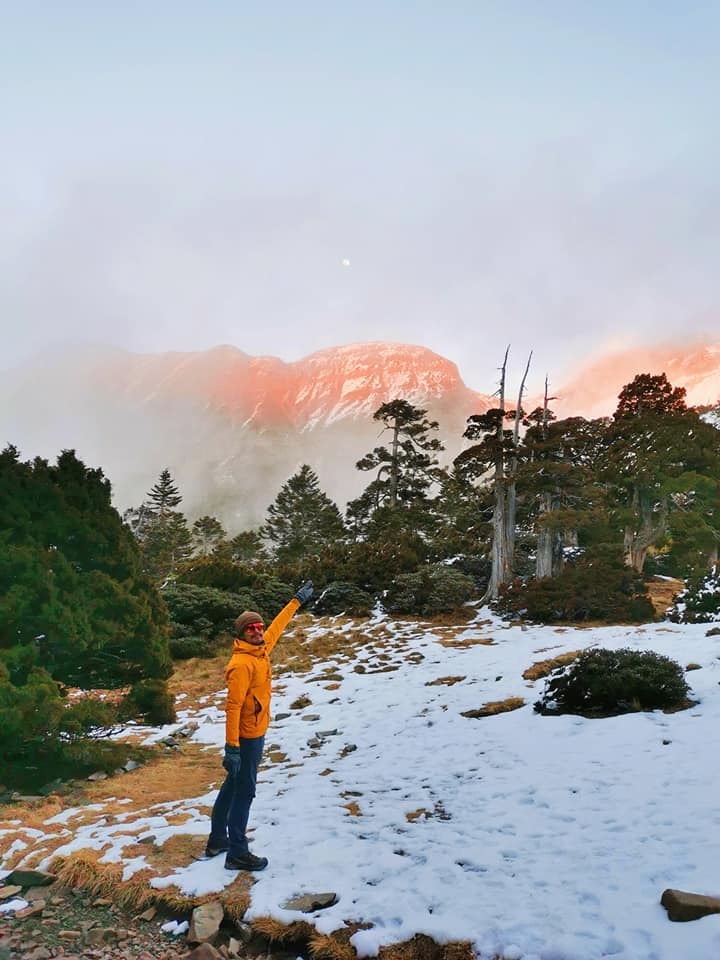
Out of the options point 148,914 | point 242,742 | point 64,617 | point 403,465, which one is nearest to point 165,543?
point 403,465

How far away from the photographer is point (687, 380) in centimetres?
13475

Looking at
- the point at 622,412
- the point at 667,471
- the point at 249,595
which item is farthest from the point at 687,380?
the point at 249,595

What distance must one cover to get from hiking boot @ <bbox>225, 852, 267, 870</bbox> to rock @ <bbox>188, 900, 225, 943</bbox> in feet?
1.46

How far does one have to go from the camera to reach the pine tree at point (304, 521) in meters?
45.5

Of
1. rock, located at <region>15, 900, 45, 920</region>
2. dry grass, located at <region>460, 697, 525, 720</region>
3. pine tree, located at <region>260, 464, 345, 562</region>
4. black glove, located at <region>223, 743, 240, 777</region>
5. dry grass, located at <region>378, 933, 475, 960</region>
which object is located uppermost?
pine tree, located at <region>260, 464, 345, 562</region>

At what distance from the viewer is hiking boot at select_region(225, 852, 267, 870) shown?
15.1ft

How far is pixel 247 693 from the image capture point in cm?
488

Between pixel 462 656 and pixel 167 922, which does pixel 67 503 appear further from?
pixel 462 656

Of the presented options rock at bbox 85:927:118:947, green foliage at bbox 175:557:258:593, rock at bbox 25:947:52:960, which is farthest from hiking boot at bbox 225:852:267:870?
green foliage at bbox 175:557:258:593

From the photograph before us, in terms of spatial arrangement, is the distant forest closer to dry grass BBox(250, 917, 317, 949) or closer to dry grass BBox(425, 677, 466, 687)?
dry grass BBox(250, 917, 317, 949)

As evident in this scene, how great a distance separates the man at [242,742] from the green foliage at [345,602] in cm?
1418

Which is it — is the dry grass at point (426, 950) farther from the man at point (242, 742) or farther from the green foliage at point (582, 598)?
the green foliage at point (582, 598)

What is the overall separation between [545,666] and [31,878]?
880 centimetres

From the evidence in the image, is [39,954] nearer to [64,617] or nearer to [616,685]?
[64,617]
